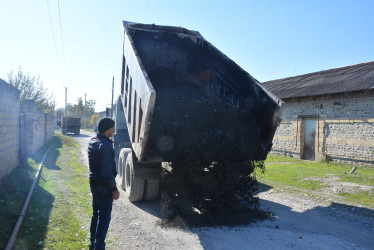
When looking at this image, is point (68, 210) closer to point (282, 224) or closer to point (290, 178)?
point (282, 224)

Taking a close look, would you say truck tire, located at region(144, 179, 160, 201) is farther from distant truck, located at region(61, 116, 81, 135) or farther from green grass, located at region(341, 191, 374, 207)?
distant truck, located at region(61, 116, 81, 135)

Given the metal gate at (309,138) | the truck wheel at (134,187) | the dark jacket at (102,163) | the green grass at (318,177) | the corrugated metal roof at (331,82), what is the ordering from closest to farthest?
the dark jacket at (102,163)
the truck wheel at (134,187)
the green grass at (318,177)
the corrugated metal roof at (331,82)
the metal gate at (309,138)

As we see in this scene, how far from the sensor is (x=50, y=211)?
16.7 feet

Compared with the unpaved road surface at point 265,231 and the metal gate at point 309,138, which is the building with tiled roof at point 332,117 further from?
the unpaved road surface at point 265,231

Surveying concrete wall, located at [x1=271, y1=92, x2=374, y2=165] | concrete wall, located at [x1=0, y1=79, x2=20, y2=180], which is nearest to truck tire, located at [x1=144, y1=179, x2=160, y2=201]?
concrete wall, located at [x1=0, y1=79, x2=20, y2=180]

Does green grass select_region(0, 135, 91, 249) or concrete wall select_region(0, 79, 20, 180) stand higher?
concrete wall select_region(0, 79, 20, 180)

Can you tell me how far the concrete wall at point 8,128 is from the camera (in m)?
6.88

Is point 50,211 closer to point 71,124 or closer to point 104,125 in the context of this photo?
point 104,125

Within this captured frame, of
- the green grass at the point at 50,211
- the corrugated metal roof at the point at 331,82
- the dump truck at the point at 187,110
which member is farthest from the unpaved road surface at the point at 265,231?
the corrugated metal roof at the point at 331,82

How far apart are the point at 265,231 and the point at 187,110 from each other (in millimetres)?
2353

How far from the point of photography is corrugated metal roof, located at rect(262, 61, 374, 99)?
39.2 feet

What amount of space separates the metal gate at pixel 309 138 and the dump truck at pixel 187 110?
372 inches

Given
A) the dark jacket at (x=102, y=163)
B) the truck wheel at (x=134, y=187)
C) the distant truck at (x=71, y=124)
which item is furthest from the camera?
the distant truck at (x=71, y=124)

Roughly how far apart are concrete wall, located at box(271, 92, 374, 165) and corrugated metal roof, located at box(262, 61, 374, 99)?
1.27ft
